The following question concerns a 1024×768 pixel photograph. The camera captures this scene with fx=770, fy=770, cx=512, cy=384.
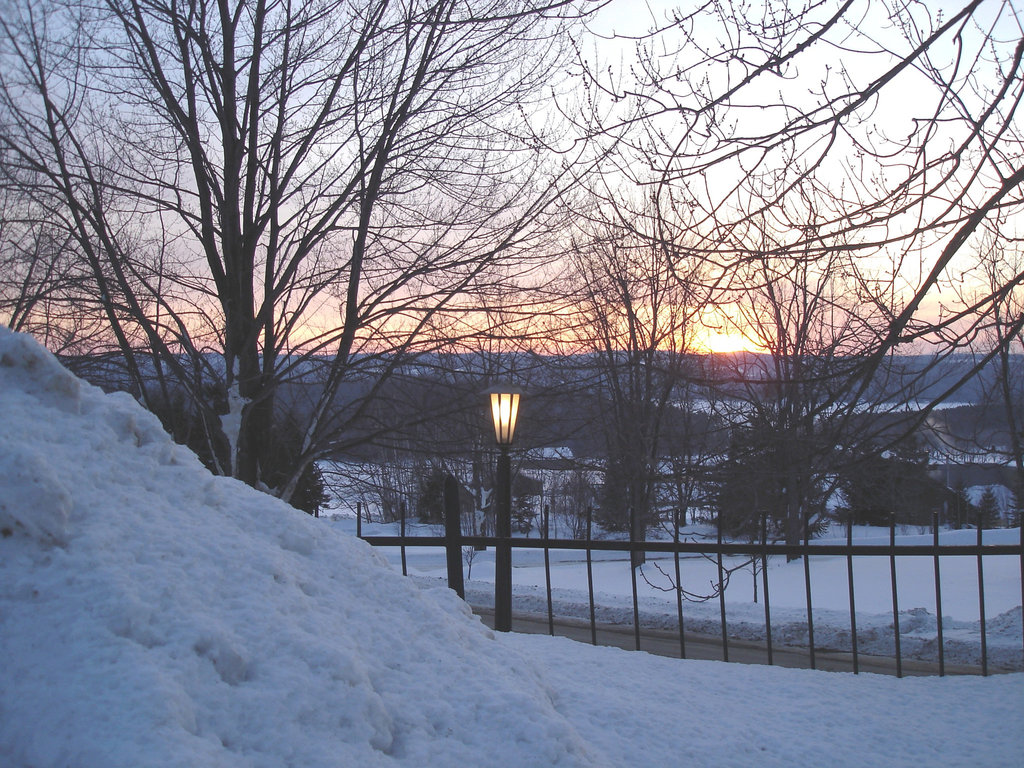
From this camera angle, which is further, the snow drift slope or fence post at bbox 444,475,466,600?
fence post at bbox 444,475,466,600

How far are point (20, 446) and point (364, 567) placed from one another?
1.37 meters

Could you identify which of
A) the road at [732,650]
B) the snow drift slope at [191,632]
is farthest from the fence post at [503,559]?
the snow drift slope at [191,632]

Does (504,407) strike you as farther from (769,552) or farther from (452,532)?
(769,552)

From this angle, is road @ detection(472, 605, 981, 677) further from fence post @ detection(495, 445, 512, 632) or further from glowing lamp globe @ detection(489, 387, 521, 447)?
glowing lamp globe @ detection(489, 387, 521, 447)

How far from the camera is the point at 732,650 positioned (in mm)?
9180

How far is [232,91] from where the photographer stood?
276 inches

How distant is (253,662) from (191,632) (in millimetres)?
192

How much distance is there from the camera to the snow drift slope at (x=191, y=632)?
179 centimetres

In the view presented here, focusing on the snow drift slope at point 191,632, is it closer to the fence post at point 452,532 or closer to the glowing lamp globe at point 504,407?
the fence post at point 452,532

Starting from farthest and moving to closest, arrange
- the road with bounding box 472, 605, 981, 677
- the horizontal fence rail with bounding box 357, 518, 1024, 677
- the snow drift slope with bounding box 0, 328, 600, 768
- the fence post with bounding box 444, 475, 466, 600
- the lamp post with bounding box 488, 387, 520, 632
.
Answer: the road with bounding box 472, 605, 981, 677 < the lamp post with bounding box 488, 387, 520, 632 < the fence post with bounding box 444, 475, 466, 600 < the horizontal fence rail with bounding box 357, 518, 1024, 677 < the snow drift slope with bounding box 0, 328, 600, 768

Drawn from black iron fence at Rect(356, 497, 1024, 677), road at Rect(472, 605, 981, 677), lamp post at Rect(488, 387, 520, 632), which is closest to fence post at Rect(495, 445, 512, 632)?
lamp post at Rect(488, 387, 520, 632)

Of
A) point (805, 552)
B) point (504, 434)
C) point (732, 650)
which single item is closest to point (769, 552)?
point (805, 552)

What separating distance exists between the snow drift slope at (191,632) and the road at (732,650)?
5117mm

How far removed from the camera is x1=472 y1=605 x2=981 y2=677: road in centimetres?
801
